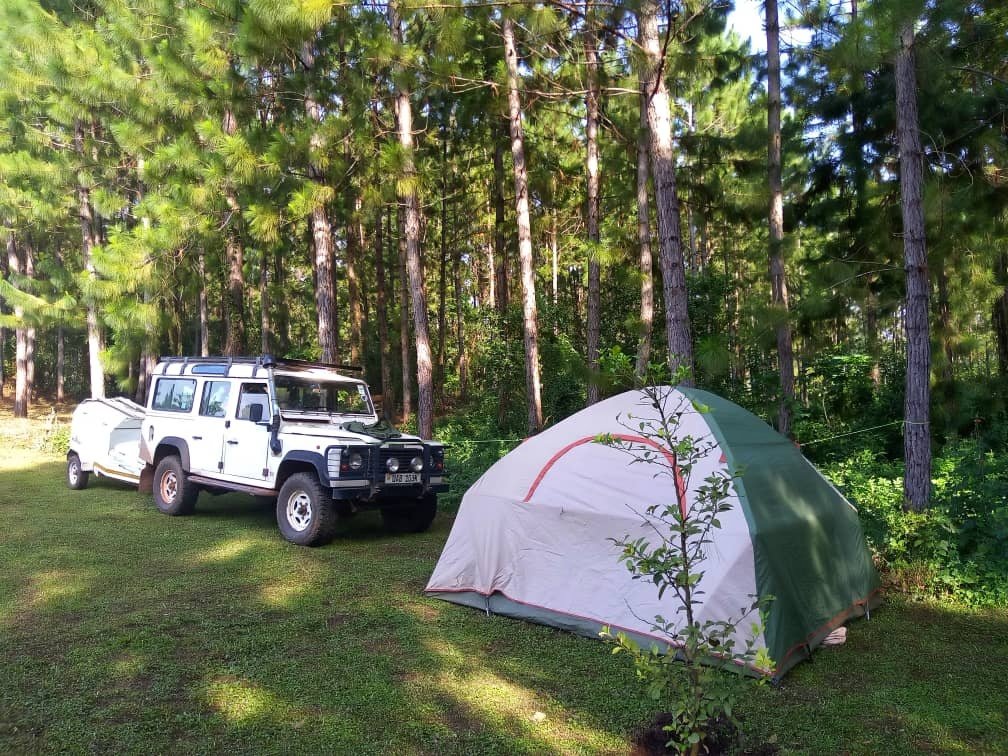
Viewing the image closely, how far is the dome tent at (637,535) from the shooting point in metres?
4.77

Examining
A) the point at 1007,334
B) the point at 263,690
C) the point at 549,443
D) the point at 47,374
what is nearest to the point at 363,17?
the point at 549,443

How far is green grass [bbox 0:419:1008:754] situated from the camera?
3.77 meters

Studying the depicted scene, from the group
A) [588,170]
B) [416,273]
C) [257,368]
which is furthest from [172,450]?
[588,170]

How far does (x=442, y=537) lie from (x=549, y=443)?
3204 mm

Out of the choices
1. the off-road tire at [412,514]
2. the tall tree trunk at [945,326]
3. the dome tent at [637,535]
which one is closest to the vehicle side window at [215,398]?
the off-road tire at [412,514]

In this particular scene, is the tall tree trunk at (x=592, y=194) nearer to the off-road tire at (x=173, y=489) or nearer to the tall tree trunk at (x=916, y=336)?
the tall tree trunk at (x=916, y=336)

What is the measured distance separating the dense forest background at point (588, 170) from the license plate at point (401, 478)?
2.18 m

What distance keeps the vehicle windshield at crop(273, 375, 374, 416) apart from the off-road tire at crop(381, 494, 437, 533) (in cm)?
140

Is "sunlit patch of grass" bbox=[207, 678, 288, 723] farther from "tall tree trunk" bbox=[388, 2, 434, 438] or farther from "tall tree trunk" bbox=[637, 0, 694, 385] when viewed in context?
"tall tree trunk" bbox=[388, 2, 434, 438]

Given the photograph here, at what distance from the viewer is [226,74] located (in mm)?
12531

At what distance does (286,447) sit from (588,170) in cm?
810

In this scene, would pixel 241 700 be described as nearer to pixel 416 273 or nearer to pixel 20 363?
pixel 416 273

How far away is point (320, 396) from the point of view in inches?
368

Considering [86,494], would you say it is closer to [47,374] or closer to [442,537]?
[442,537]
